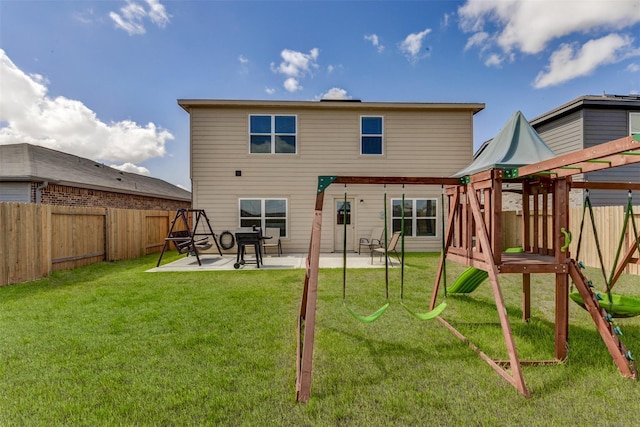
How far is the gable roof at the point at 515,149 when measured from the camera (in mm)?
4527

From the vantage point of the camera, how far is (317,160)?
36.7 feet

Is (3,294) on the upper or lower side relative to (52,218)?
lower

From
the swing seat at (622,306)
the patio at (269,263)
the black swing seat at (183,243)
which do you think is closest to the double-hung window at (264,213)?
the patio at (269,263)

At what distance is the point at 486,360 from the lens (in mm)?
2977

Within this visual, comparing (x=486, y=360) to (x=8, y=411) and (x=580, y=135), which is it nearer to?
(x=8, y=411)

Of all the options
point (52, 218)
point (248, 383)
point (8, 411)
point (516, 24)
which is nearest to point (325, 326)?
point (248, 383)

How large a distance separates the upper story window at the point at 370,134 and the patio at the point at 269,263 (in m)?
4.03

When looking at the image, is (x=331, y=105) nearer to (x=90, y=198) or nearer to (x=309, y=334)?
(x=309, y=334)

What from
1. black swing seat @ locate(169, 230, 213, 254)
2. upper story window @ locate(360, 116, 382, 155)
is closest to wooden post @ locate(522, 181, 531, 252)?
upper story window @ locate(360, 116, 382, 155)

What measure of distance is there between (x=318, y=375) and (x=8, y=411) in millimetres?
2414

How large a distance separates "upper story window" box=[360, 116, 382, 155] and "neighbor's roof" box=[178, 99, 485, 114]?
477 mm

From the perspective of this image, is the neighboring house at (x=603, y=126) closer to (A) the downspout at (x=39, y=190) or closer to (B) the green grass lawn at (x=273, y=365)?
(B) the green grass lawn at (x=273, y=365)

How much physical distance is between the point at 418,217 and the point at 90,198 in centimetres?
1354

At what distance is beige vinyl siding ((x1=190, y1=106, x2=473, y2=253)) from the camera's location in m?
11.0
